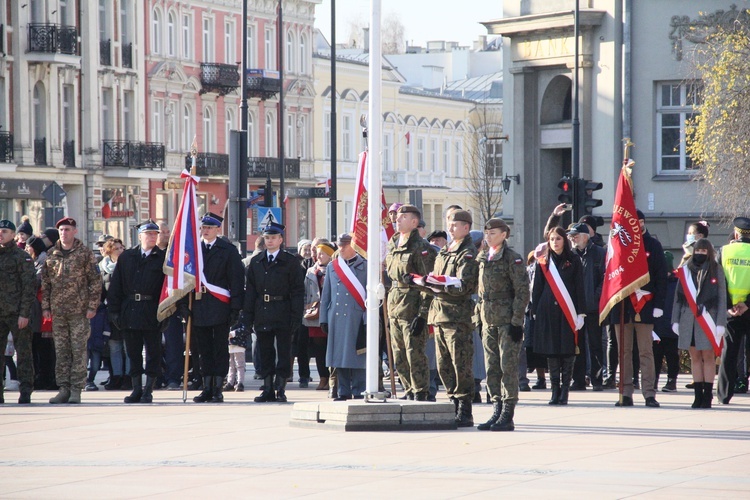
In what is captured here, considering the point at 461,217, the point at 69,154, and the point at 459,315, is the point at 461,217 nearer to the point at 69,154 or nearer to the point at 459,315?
the point at 459,315

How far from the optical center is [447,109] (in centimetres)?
8344

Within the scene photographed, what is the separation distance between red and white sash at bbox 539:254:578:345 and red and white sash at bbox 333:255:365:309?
2015 mm

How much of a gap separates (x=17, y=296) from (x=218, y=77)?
47.3m

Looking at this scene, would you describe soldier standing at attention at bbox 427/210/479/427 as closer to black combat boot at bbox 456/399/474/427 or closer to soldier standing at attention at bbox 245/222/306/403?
black combat boot at bbox 456/399/474/427

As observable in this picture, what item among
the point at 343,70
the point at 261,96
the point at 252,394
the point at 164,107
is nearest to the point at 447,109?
the point at 343,70

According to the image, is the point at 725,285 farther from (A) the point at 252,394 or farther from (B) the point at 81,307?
(B) the point at 81,307

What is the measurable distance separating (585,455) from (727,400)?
16.5 ft

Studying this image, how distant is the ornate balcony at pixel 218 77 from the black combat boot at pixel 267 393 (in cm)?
4742

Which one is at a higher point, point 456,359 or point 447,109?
point 447,109

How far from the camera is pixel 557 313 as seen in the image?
16.2 metres

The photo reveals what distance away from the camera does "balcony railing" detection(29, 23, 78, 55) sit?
50438 millimetres

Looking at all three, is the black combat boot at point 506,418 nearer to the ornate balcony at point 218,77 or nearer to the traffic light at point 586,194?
the traffic light at point 586,194

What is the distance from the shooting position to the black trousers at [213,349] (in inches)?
653

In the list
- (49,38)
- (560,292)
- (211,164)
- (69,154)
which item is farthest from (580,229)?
(211,164)
